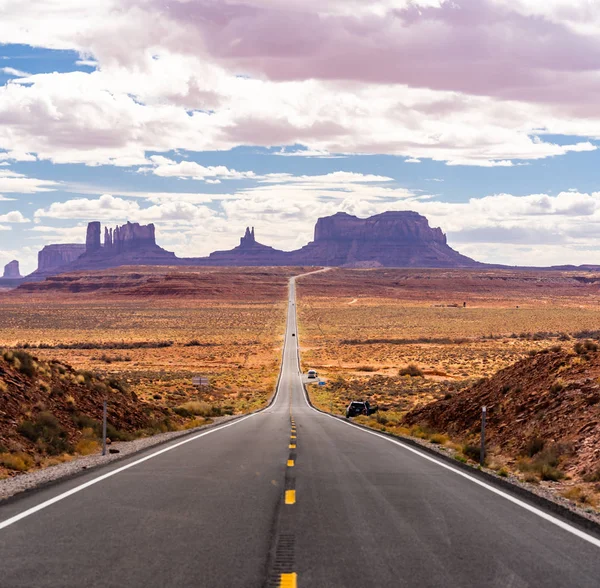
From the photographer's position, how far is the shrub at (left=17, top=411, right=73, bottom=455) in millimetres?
15656

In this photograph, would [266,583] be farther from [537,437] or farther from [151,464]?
[537,437]

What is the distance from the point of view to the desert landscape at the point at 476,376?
594 inches

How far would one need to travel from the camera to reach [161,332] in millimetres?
108812

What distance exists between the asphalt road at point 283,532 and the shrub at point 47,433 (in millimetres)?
2999

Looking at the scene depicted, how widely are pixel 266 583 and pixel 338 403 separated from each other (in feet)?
142

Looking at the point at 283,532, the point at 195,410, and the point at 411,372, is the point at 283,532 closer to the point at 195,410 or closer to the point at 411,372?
the point at 195,410

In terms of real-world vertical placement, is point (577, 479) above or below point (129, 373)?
above

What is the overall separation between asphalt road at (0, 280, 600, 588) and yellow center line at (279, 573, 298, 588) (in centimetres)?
2

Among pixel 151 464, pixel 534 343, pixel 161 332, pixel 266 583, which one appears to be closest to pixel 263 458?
pixel 151 464

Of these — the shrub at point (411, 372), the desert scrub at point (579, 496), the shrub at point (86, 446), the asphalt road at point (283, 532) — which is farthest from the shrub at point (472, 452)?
the shrub at point (411, 372)

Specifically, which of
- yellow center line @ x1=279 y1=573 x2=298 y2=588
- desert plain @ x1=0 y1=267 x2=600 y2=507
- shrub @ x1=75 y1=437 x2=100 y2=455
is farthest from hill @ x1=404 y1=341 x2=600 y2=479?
shrub @ x1=75 y1=437 x2=100 y2=455

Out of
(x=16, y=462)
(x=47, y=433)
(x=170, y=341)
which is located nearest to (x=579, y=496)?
(x=16, y=462)

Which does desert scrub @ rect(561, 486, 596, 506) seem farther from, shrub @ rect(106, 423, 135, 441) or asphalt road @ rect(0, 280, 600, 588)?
shrub @ rect(106, 423, 135, 441)

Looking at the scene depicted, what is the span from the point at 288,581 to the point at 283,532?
186 centimetres
